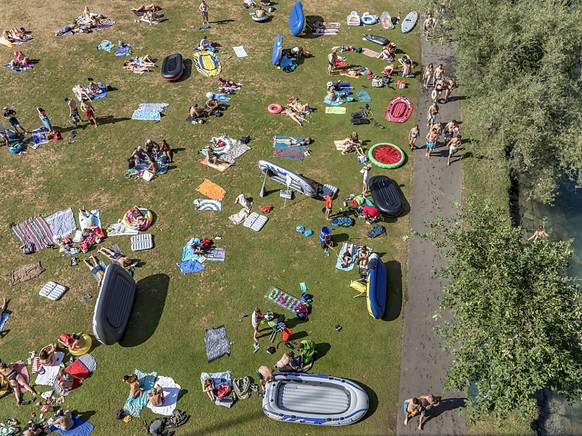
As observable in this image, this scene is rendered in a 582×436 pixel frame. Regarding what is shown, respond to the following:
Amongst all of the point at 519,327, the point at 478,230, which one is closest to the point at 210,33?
the point at 478,230

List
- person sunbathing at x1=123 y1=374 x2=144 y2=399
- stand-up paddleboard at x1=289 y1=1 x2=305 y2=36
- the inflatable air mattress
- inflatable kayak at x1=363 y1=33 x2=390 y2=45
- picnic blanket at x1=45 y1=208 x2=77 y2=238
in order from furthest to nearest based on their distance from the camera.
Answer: stand-up paddleboard at x1=289 y1=1 x2=305 y2=36, inflatable kayak at x1=363 y1=33 x2=390 y2=45, the inflatable air mattress, picnic blanket at x1=45 y1=208 x2=77 y2=238, person sunbathing at x1=123 y1=374 x2=144 y2=399

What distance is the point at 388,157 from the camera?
85.1 ft

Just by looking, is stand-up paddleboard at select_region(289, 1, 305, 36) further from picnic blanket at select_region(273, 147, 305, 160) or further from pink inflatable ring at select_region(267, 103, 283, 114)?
A: picnic blanket at select_region(273, 147, 305, 160)

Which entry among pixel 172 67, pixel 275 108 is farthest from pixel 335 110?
pixel 172 67

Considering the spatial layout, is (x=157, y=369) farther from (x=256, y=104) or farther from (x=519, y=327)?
(x=256, y=104)

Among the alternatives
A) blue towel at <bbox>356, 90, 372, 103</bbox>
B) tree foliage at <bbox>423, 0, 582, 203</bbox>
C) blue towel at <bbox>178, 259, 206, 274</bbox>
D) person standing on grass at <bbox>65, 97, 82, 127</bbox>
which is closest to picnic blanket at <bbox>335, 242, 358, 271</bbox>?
blue towel at <bbox>178, 259, 206, 274</bbox>

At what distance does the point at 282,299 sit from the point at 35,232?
576 inches

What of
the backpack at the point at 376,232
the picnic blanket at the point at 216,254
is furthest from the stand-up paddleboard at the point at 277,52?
the picnic blanket at the point at 216,254

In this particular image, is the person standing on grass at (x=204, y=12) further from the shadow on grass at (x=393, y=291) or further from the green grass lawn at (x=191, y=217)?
the shadow on grass at (x=393, y=291)

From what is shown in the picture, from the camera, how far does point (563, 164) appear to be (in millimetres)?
19797

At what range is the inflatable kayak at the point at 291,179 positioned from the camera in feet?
74.9

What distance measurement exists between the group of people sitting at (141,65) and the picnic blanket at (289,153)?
46.6 feet

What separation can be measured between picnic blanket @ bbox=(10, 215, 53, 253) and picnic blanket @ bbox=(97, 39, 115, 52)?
18117 millimetres

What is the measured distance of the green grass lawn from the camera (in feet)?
58.3
